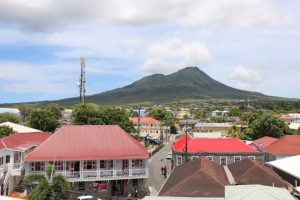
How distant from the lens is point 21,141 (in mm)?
43469

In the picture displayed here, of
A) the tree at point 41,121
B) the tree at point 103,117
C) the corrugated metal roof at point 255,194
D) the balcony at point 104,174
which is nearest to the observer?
the corrugated metal roof at point 255,194

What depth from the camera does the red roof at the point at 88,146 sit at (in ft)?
123

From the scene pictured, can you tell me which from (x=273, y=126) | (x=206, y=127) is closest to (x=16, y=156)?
(x=273, y=126)

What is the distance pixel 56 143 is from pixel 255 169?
17.7m

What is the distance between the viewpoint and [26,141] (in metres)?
44.3

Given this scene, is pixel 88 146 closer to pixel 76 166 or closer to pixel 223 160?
pixel 76 166

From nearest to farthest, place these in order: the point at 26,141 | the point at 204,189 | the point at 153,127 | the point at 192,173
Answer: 1. the point at 204,189
2. the point at 192,173
3. the point at 26,141
4. the point at 153,127

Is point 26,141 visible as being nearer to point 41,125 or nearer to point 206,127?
point 41,125

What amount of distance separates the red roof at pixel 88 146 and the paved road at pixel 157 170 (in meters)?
4.38

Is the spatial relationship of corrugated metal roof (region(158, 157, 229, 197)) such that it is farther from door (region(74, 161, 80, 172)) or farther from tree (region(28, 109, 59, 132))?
tree (region(28, 109, 59, 132))

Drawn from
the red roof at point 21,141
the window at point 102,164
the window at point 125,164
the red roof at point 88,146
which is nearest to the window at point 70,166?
the red roof at point 88,146

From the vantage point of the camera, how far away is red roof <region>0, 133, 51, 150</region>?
39.1 metres

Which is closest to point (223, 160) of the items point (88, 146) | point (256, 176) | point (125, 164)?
point (256, 176)

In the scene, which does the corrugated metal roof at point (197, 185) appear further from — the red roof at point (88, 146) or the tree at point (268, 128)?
the tree at point (268, 128)
